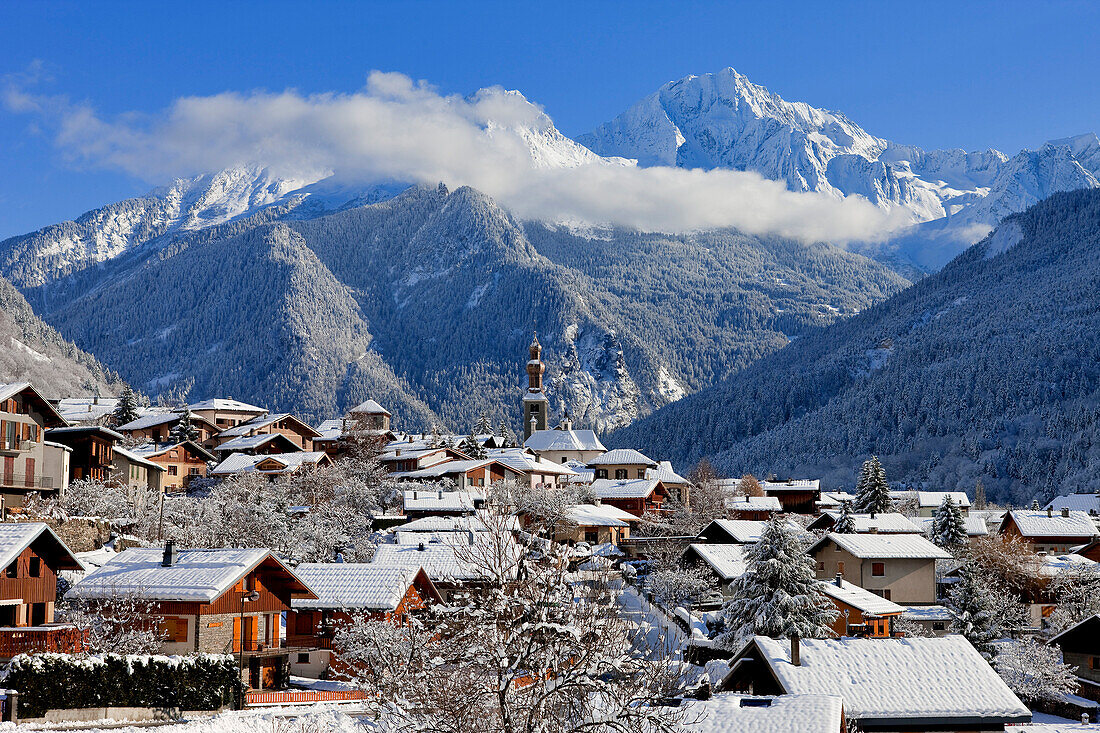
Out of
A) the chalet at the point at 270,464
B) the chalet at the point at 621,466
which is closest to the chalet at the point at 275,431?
the chalet at the point at 270,464

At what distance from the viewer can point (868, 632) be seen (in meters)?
63.3

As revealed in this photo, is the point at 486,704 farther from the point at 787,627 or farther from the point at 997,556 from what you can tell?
the point at 997,556

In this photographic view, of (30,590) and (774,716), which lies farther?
(30,590)

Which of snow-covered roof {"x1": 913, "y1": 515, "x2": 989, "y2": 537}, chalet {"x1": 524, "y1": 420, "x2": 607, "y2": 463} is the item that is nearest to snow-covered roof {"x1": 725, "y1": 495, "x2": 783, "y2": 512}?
snow-covered roof {"x1": 913, "y1": 515, "x2": 989, "y2": 537}

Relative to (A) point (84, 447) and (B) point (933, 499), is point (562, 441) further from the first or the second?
(A) point (84, 447)

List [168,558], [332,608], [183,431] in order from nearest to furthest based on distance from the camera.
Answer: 1. [168,558]
2. [332,608]
3. [183,431]

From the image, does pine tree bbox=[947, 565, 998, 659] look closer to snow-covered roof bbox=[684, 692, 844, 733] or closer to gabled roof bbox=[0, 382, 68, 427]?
snow-covered roof bbox=[684, 692, 844, 733]

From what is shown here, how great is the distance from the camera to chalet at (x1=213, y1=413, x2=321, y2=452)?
114 meters

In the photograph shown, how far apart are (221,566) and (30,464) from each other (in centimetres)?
2685

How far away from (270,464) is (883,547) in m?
52.9

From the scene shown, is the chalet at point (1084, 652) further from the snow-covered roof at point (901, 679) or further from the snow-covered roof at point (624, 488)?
the snow-covered roof at point (624, 488)

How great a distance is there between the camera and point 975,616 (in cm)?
6234

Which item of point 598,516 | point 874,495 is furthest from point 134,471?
point 874,495

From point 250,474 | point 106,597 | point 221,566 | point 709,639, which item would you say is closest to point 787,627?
point 709,639
